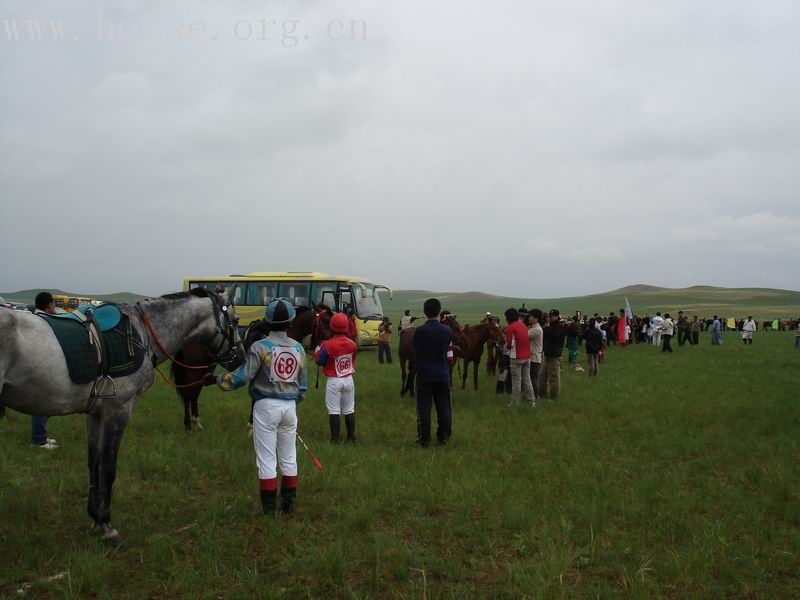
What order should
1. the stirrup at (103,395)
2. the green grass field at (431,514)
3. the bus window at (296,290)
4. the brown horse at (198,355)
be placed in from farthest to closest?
the bus window at (296,290) → the brown horse at (198,355) → the stirrup at (103,395) → the green grass field at (431,514)

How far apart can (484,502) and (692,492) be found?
2.48 m

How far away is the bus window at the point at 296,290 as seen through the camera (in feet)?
94.4

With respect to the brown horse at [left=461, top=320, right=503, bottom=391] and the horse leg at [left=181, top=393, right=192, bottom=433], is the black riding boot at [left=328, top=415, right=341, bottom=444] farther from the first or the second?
the brown horse at [left=461, top=320, right=503, bottom=391]

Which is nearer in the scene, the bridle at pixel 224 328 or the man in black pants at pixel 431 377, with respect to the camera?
the bridle at pixel 224 328

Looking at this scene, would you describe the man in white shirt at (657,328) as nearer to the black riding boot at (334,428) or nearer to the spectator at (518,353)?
the spectator at (518,353)

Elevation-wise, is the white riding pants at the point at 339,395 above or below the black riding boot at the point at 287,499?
above

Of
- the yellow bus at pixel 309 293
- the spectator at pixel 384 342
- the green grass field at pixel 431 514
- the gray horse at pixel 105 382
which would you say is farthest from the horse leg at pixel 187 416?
the yellow bus at pixel 309 293

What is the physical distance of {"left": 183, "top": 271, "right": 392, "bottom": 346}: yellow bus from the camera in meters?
28.3

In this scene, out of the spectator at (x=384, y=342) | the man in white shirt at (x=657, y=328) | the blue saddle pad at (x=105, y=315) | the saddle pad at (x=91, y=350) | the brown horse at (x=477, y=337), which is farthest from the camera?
the man in white shirt at (x=657, y=328)

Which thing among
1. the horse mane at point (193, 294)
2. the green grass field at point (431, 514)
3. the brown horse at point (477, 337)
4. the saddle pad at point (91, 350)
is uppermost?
the horse mane at point (193, 294)

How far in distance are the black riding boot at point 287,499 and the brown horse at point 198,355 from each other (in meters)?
2.66

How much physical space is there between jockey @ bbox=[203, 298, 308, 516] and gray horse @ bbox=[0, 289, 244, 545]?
723 mm

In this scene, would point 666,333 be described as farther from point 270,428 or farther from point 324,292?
point 270,428

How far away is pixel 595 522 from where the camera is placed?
19.0ft
